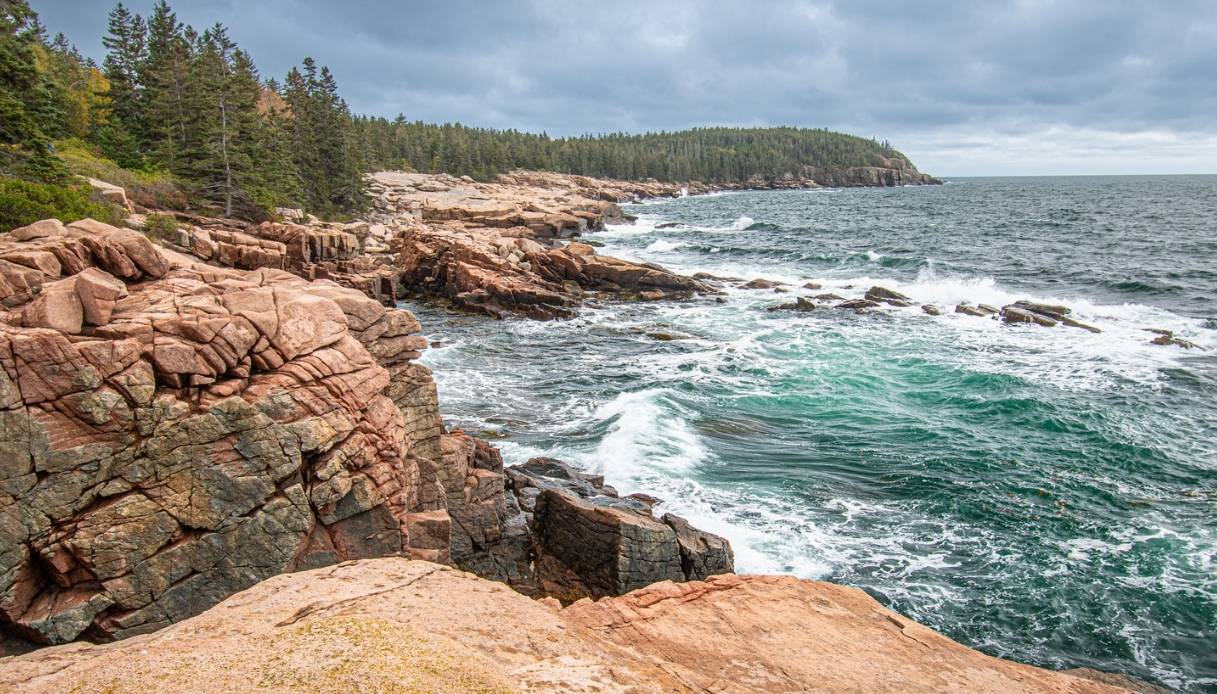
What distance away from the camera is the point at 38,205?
2114cm

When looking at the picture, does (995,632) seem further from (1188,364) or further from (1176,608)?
(1188,364)

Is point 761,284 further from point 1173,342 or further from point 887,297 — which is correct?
point 1173,342

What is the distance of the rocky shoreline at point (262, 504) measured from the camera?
8633 mm

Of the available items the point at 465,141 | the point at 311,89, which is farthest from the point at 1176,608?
the point at 465,141

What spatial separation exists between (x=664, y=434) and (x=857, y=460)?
680 cm

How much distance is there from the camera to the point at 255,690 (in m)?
6.05

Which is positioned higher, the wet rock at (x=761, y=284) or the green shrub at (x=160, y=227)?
the green shrub at (x=160, y=227)

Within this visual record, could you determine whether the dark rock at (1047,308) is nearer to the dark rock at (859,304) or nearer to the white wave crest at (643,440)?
the dark rock at (859,304)

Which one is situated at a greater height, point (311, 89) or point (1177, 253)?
point (311, 89)

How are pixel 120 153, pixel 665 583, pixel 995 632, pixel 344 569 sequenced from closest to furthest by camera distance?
pixel 344 569 < pixel 665 583 < pixel 995 632 < pixel 120 153

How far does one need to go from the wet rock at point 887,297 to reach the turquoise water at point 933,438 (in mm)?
1985

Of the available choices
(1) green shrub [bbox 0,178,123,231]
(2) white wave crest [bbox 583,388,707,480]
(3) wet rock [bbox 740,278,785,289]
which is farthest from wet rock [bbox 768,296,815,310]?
(1) green shrub [bbox 0,178,123,231]

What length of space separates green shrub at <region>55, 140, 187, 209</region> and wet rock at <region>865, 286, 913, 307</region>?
46745mm

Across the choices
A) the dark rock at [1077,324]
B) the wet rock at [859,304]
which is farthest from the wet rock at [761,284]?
the dark rock at [1077,324]
